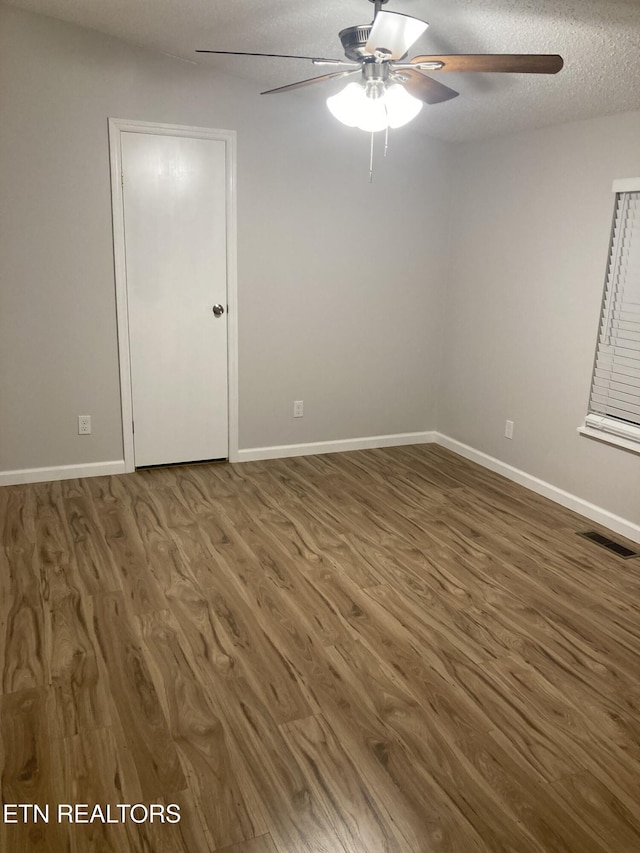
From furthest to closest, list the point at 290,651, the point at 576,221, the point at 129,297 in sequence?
the point at 129,297 → the point at 576,221 → the point at 290,651

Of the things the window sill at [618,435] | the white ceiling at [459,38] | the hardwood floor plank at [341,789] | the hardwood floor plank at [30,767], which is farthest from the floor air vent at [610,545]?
the hardwood floor plank at [30,767]

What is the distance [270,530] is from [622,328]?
2.17m

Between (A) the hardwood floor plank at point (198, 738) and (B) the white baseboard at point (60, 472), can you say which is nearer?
(A) the hardwood floor plank at point (198, 738)

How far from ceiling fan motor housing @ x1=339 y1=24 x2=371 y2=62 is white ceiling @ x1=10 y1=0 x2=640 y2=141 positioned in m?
0.47

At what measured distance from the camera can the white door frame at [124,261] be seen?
403 cm

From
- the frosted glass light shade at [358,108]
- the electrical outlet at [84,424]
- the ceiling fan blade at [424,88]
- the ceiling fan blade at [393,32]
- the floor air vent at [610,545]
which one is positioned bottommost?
the floor air vent at [610,545]

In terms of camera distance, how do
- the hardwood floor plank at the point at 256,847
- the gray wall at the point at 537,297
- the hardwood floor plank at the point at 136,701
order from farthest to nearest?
the gray wall at the point at 537,297
the hardwood floor plank at the point at 136,701
the hardwood floor plank at the point at 256,847

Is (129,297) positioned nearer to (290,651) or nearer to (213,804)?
(290,651)

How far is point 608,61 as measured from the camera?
9.50 ft

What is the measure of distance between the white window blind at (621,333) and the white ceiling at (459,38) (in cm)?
58

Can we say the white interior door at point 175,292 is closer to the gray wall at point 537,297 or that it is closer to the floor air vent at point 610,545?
the gray wall at point 537,297

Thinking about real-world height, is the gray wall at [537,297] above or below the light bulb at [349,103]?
below

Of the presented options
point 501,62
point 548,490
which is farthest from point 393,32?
point 548,490

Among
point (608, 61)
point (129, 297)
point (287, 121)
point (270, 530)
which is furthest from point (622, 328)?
point (129, 297)
